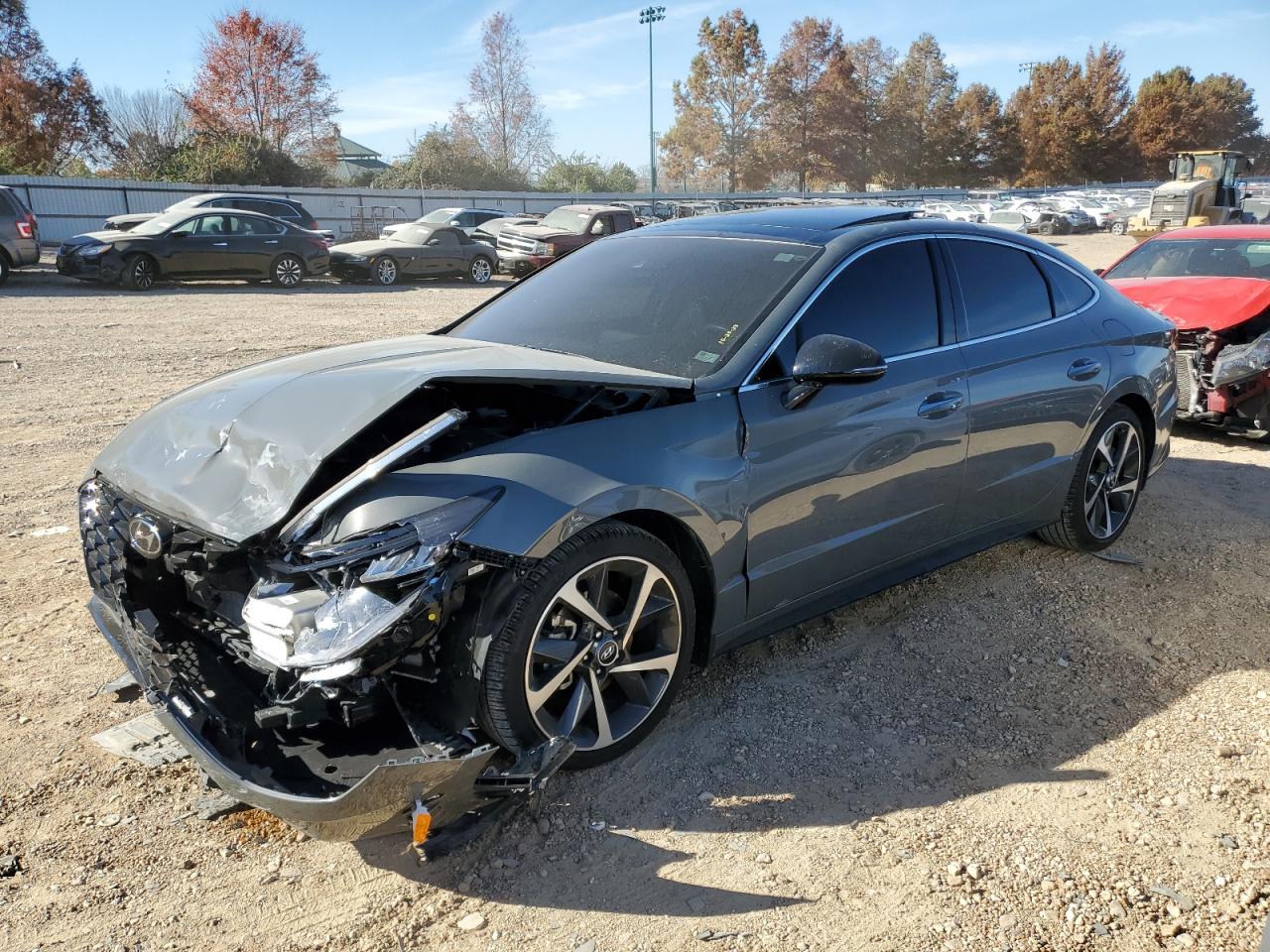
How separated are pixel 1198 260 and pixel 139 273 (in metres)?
16.7

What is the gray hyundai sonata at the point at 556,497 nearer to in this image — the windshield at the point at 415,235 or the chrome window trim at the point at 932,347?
the chrome window trim at the point at 932,347

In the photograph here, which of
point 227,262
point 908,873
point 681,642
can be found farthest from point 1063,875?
point 227,262

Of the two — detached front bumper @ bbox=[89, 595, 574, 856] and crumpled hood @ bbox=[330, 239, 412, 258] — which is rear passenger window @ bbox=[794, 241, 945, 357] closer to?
detached front bumper @ bbox=[89, 595, 574, 856]

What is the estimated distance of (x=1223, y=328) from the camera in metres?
7.38

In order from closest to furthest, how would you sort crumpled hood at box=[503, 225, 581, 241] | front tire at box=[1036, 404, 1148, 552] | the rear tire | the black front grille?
the black front grille, front tire at box=[1036, 404, 1148, 552], the rear tire, crumpled hood at box=[503, 225, 581, 241]

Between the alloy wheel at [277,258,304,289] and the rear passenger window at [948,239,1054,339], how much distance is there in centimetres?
1753

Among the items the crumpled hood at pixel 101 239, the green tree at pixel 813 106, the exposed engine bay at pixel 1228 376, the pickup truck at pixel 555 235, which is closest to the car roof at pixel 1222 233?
the exposed engine bay at pixel 1228 376

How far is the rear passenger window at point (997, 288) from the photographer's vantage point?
4309mm

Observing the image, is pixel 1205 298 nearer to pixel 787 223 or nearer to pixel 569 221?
pixel 787 223

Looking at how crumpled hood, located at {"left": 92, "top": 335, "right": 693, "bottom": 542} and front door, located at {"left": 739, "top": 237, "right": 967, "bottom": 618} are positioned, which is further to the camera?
front door, located at {"left": 739, "top": 237, "right": 967, "bottom": 618}

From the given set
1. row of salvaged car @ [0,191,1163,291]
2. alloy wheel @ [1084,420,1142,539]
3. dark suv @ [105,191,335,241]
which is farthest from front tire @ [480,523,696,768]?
dark suv @ [105,191,335,241]

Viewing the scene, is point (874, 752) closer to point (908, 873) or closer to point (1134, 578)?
point (908, 873)

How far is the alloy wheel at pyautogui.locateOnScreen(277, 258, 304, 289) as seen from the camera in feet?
63.9

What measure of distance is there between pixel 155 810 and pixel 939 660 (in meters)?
2.93
